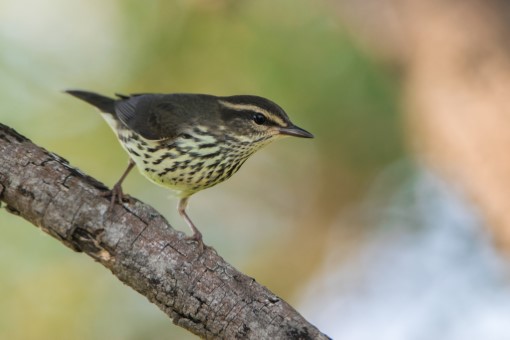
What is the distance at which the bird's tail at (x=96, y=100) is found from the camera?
624 centimetres

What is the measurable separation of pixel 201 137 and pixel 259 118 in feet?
1.49

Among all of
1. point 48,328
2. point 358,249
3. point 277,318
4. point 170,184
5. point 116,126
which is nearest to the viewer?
point 277,318

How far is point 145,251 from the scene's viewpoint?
13.2 ft

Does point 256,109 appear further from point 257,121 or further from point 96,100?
point 96,100

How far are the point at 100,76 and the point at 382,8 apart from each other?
3.50 m

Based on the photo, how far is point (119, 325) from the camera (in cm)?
807

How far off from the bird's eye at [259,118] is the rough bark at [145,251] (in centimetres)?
154

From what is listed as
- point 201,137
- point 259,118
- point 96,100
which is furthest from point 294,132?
point 96,100

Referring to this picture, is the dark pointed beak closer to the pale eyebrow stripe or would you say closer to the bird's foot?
the pale eyebrow stripe

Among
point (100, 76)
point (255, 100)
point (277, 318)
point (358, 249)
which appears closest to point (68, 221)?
point (277, 318)

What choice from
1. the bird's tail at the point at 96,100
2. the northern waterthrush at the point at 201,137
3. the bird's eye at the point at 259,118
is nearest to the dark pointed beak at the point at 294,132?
the northern waterthrush at the point at 201,137

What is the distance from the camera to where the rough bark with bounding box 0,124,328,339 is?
12.8ft

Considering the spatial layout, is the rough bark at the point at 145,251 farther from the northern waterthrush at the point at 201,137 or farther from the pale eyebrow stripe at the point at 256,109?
the pale eyebrow stripe at the point at 256,109

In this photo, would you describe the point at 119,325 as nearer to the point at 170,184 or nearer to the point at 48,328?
the point at 48,328
